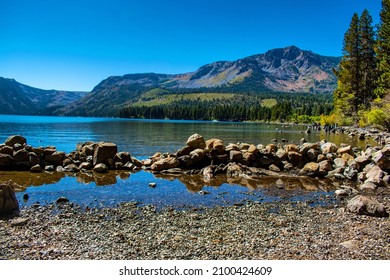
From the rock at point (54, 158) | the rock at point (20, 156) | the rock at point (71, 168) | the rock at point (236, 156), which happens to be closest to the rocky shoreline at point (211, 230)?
the rock at point (236, 156)

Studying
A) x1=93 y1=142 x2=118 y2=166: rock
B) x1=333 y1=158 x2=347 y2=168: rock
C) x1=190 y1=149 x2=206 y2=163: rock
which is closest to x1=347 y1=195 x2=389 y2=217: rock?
x1=333 y1=158 x2=347 y2=168: rock

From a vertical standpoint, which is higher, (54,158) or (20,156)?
(20,156)

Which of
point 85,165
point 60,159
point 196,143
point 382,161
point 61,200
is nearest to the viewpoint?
point 61,200

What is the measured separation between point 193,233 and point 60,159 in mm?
20843

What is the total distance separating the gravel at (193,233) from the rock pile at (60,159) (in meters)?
11.9

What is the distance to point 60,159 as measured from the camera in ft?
96.1

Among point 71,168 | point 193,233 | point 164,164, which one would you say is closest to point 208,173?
point 164,164

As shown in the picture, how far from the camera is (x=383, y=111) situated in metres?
58.9

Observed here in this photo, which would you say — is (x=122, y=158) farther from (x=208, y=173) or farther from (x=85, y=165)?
(x=208, y=173)

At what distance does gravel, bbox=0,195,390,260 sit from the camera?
34.3 feet

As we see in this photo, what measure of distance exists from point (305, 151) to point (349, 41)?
203ft

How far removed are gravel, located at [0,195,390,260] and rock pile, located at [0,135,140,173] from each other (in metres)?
11.9

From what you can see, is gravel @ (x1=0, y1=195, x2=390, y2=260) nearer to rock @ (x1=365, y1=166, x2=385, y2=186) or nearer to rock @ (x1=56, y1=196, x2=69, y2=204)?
rock @ (x1=56, y1=196, x2=69, y2=204)

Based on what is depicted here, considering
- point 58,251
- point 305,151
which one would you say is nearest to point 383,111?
point 305,151
